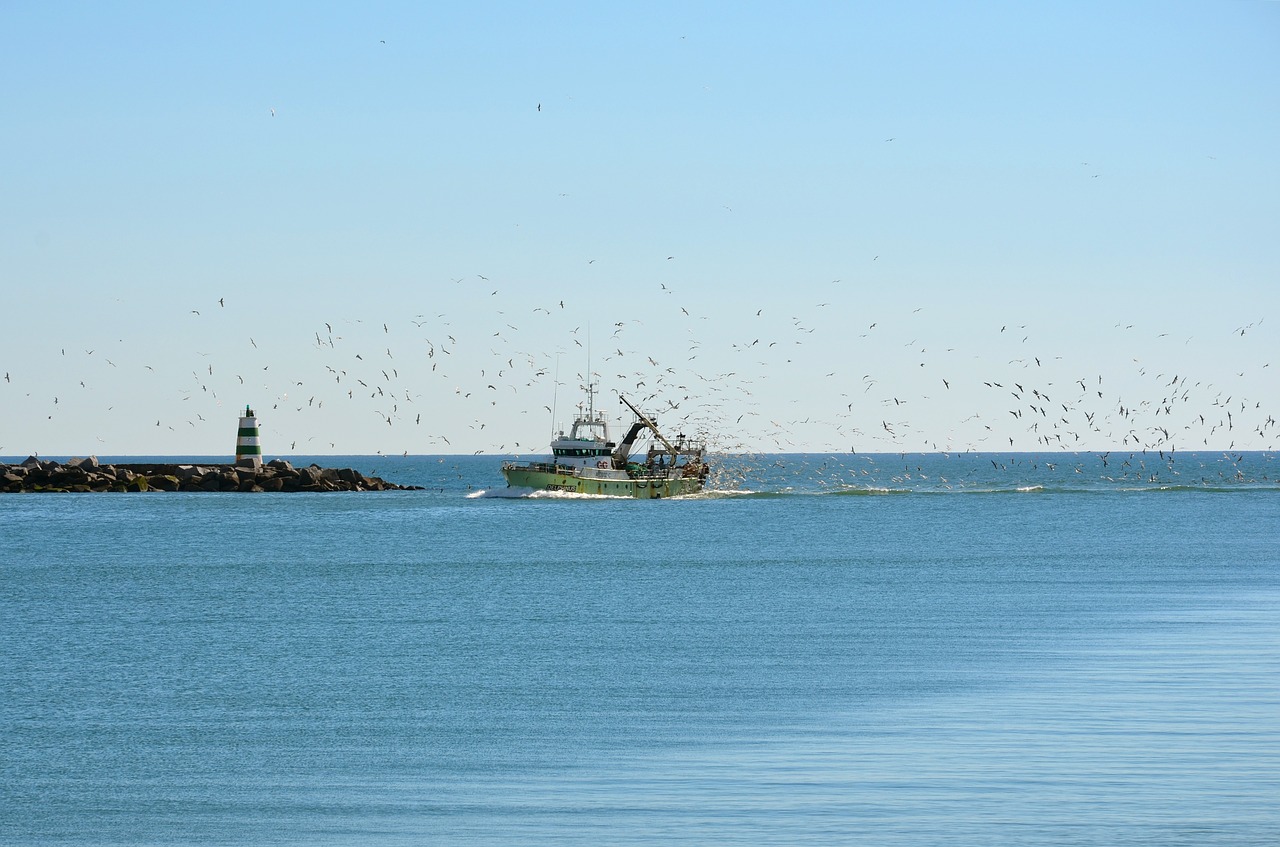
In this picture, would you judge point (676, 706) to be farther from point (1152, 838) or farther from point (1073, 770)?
point (1152, 838)

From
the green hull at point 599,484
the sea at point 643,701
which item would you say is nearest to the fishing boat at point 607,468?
the green hull at point 599,484

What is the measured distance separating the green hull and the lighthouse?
30.0 m

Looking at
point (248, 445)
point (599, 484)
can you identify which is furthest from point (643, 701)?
point (248, 445)

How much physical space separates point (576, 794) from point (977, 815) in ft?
14.1

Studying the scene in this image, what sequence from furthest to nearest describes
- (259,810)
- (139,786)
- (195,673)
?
(195,673) < (139,786) < (259,810)

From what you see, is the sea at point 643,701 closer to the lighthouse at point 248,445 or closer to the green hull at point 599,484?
the green hull at point 599,484

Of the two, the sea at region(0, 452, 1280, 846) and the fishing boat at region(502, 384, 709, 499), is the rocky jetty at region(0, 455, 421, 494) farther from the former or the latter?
the sea at region(0, 452, 1280, 846)

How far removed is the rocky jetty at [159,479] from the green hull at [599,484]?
1055 inches

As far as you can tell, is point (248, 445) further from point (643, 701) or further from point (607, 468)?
point (643, 701)

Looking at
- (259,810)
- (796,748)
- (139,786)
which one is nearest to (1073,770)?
(796,748)

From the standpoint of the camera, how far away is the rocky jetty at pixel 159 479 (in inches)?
4968

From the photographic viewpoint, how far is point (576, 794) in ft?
55.0

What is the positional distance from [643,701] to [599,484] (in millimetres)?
78985

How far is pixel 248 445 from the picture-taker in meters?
131
